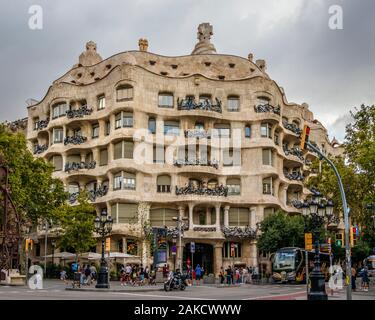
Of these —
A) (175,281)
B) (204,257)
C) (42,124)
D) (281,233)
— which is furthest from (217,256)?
(175,281)

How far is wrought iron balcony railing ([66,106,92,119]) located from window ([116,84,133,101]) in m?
3.96

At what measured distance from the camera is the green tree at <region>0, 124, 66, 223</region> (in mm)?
43531

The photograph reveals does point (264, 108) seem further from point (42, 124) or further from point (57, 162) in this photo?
point (42, 124)

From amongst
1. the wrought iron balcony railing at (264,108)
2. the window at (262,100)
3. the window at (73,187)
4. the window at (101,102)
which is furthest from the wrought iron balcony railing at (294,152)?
the window at (73,187)

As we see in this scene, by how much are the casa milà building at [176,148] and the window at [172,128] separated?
3.9 inches

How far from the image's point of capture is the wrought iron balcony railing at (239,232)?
179 feet

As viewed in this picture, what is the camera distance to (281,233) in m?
50.1

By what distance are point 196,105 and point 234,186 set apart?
8.56 meters

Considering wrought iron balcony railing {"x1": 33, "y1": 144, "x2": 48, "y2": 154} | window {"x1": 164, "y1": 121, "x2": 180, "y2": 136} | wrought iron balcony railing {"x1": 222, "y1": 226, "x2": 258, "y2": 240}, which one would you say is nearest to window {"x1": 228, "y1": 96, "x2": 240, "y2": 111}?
window {"x1": 164, "y1": 121, "x2": 180, "y2": 136}

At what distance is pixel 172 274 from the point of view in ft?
105

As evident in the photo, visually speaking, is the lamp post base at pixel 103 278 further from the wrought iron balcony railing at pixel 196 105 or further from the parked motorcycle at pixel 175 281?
the wrought iron balcony railing at pixel 196 105

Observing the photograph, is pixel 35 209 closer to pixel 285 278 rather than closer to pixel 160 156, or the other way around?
pixel 160 156

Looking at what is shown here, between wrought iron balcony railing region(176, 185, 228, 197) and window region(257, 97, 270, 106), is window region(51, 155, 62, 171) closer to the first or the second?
wrought iron balcony railing region(176, 185, 228, 197)
